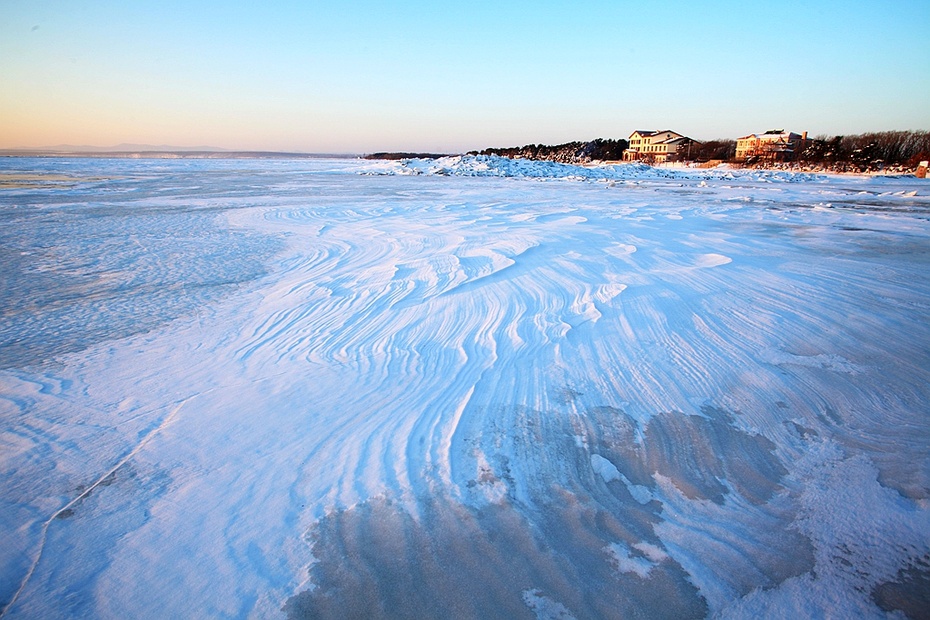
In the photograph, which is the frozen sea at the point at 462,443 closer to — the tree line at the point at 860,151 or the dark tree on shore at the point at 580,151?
the tree line at the point at 860,151

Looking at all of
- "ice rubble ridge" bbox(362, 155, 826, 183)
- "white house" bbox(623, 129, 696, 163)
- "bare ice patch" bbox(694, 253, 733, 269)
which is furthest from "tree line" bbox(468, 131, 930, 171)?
"bare ice patch" bbox(694, 253, 733, 269)

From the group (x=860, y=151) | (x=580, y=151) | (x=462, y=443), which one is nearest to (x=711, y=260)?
(x=462, y=443)

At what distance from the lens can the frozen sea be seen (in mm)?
1706

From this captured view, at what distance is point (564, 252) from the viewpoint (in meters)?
6.73

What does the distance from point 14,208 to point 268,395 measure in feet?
41.8

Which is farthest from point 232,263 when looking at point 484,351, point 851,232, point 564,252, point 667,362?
point 851,232

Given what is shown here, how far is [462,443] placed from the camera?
8.12 feet

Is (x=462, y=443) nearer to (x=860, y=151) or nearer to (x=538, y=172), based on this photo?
(x=538, y=172)

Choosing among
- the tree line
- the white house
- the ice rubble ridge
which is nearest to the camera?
the ice rubble ridge

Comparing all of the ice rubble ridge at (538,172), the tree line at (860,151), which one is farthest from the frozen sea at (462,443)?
the tree line at (860,151)

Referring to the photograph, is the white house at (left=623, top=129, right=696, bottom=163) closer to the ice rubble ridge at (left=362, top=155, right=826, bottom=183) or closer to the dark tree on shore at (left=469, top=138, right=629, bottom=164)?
the dark tree on shore at (left=469, top=138, right=629, bottom=164)

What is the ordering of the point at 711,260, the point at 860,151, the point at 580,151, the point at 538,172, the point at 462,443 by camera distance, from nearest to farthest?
the point at 462,443, the point at 711,260, the point at 538,172, the point at 860,151, the point at 580,151

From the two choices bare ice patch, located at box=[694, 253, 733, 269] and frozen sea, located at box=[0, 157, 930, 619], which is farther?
bare ice patch, located at box=[694, 253, 733, 269]

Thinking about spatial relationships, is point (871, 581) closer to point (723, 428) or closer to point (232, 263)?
point (723, 428)
